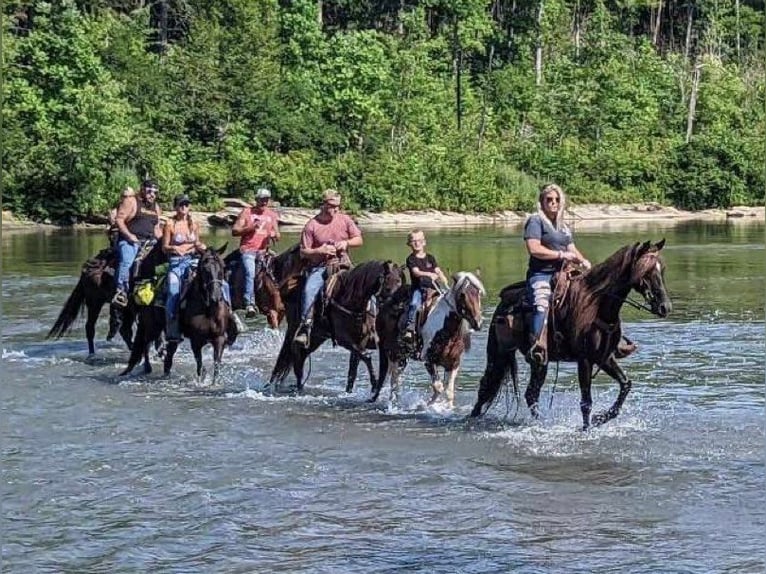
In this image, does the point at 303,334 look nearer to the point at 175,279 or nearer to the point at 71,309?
the point at 175,279

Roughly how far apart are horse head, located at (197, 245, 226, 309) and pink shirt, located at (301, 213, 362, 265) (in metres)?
0.99

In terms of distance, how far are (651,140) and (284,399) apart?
229 ft

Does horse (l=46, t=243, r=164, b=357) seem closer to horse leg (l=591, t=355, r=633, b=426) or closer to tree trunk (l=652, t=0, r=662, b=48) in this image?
horse leg (l=591, t=355, r=633, b=426)

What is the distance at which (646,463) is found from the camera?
10391mm

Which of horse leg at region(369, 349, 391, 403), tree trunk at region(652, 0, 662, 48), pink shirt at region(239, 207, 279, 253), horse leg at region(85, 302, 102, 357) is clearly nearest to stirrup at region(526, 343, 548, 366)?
horse leg at region(369, 349, 391, 403)

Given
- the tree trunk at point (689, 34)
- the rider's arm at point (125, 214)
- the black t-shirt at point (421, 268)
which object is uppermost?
the tree trunk at point (689, 34)

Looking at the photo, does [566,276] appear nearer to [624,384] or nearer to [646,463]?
[624,384]

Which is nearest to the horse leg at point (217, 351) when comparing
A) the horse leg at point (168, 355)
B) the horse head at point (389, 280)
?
the horse leg at point (168, 355)

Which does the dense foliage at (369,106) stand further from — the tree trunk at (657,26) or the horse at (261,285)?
the horse at (261,285)

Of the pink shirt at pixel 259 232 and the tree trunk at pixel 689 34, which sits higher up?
the tree trunk at pixel 689 34

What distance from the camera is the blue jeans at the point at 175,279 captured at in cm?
1488

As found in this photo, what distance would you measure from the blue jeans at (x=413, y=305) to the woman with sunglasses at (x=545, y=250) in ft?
4.76

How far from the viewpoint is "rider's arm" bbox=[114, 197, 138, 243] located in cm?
1711

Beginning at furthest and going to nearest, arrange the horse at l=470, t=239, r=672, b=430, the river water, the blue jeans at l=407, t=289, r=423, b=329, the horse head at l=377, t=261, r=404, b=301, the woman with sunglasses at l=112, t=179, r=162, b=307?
1. the woman with sunglasses at l=112, t=179, r=162, b=307
2. the horse head at l=377, t=261, r=404, b=301
3. the blue jeans at l=407, t=289, r=423, b=329
4. the horse at l=470, t=239, r=672, b=430
5. the river water
